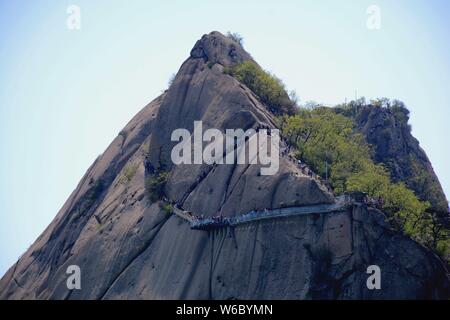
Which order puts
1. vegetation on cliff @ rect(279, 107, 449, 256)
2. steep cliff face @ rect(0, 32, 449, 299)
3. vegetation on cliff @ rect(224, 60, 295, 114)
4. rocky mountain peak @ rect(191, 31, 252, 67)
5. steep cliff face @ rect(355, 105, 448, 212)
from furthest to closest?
steep cliff face @ rect(355, 105, 448, 212) < rocky mountain peak @ rect(191, 31, 252, 67) < vegetation on cliff @ rect(224, 60, 295, 114) < vegetation on cliff @ rect(279, 107, 449, 256) < steep cliff face @ rect(0, 32, 449, 299)

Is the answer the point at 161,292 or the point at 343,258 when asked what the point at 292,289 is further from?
the point at 161,292

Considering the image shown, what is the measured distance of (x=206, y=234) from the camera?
347 feet

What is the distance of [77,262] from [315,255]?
35.4 meters

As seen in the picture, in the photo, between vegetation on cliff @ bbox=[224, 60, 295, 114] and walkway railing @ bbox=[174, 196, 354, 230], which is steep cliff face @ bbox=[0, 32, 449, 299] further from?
vegetation on cliff @ bbox=[224, 60, 295, 114]

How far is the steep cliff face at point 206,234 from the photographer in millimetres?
95125

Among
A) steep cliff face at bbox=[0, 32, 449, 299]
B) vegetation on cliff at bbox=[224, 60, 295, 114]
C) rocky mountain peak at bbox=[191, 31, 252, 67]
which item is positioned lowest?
steep cliff face at bbox=[0, 32, 449, 299]

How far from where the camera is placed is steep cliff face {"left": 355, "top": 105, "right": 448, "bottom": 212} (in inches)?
5487

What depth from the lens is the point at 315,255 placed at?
315 feet

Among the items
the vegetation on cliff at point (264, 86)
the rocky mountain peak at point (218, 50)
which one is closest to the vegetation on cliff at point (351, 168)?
the vegetation on cliff at point (264, 86)

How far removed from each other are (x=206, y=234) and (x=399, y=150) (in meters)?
47.4

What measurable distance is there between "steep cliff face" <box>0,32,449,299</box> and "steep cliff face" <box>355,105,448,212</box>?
26.5m

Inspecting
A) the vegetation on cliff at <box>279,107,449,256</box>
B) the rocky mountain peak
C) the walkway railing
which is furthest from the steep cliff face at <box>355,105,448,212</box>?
the walkway railing

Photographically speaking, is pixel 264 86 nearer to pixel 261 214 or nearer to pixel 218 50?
pixel 218 50

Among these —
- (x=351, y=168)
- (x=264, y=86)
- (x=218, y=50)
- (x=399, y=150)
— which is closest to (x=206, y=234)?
(x=351, y=168)
